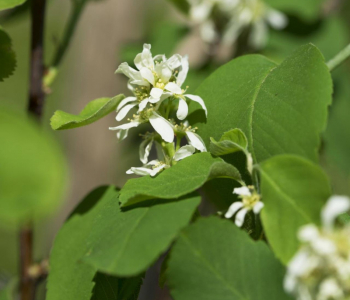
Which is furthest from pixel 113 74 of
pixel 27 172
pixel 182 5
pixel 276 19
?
pixel 27 172

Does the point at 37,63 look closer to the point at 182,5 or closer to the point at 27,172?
the point at 182,5

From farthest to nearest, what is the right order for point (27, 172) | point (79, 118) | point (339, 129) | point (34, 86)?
point (339, 129) → point (34, 86) → point (79, 118) → point (27, 172)

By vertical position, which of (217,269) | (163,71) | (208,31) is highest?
(163,71)

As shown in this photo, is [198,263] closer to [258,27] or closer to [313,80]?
[313,80]

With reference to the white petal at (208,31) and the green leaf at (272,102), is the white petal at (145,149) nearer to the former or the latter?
the green leaf at (272,102)

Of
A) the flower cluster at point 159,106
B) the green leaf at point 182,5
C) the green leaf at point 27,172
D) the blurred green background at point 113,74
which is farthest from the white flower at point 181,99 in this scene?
the green leaf at point 182,5

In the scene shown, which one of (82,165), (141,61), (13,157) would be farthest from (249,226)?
(82,165)

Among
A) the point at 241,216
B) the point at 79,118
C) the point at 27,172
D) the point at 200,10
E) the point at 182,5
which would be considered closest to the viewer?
the point at 27,172
